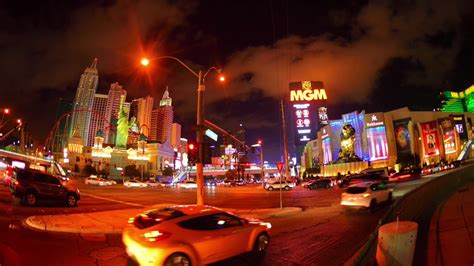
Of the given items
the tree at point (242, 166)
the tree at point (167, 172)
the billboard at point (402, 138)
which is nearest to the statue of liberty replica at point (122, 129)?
the tree at point (167, 172)

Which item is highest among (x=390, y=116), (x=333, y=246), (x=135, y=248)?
(x=390, y=116)

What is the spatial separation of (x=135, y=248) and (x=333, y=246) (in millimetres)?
5395

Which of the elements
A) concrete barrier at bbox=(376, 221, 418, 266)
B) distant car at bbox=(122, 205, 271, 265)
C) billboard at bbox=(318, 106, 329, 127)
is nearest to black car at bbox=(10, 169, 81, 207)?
distant car at bbox=(122, 205, 271, 265)

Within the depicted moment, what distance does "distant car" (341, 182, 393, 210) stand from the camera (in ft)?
48.6

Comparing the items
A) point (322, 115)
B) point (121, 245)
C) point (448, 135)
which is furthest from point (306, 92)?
point (121, 245)

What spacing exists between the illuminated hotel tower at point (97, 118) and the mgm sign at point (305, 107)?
10352cm

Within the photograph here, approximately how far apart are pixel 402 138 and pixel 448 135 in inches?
396

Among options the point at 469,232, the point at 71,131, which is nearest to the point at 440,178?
the point at 469,232

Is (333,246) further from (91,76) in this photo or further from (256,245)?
(91,76)

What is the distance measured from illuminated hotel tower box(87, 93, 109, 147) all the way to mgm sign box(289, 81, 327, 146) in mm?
103517

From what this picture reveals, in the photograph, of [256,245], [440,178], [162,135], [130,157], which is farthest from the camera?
[162,135]

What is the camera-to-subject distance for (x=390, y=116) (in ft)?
266

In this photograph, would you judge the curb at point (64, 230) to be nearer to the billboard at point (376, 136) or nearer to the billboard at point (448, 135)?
the billboard at point (376, 136)

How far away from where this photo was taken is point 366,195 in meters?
14.9
